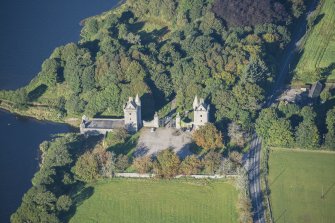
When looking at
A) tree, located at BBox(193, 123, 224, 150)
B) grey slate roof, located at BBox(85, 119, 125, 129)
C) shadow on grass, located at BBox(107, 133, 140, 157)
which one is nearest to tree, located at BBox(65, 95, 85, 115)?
grey slate roof, located at BBox(85, 119, 125, 129)

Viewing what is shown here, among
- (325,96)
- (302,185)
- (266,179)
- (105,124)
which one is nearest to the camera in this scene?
(302,185)

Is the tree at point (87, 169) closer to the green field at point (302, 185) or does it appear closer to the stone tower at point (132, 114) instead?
the stone tower at point (132, 114)

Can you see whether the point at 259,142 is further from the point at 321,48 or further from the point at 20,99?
the point at 20,99

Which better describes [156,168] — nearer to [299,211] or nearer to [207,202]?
[207,202]

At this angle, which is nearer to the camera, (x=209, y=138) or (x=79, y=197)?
(x=79, y=197)

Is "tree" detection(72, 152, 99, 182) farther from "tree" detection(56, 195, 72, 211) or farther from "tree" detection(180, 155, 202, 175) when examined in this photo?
"tree" detection(180, 155, 202, 175)

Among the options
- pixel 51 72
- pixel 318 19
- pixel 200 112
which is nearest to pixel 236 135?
pixel 200 112

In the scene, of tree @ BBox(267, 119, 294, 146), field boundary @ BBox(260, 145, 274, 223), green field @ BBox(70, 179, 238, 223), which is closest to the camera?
field boundary @ BBox(260, 145, 274, 223)
